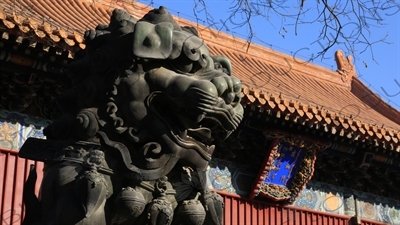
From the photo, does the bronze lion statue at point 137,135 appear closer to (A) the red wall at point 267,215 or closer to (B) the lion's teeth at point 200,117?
(B) the lion's teeth at point 200,117

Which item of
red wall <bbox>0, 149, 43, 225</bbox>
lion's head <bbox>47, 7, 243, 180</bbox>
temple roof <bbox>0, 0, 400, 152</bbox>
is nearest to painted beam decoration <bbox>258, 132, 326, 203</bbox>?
temple roof <bbox>0, 0, 400, 152</bbox>

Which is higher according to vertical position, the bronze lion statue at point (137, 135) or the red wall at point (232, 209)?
the bronze lion statue at point (137, 135)

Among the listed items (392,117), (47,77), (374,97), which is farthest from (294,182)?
(374,97)

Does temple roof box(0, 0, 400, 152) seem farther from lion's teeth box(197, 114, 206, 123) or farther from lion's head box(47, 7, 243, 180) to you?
lion's teeth box(197, 114, 206, 123)

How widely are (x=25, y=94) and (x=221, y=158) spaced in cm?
270

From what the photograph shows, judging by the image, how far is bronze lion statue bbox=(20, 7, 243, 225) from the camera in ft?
10.2

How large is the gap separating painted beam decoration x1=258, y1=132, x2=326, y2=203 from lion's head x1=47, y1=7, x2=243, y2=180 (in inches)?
249

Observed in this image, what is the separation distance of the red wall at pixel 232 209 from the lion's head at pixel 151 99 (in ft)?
13.5

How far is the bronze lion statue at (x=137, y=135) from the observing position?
3.10m

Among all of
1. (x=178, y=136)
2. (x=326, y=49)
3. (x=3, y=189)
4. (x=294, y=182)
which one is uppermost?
(x=326, y=49)

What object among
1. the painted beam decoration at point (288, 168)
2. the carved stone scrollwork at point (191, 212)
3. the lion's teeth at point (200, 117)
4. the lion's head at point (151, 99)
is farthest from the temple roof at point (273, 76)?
the carved stone scrollwork at point (191, 212)

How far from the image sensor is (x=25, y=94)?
795cm

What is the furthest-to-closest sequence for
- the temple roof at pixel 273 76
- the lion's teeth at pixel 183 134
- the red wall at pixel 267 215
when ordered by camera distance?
the red wall at pixel 267 215, the temple roof at pixel 273 76, the lion's teeth at pixel 183 134

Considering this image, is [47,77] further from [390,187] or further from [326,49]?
[390,187]
